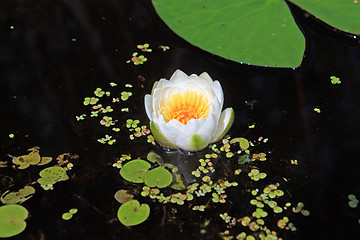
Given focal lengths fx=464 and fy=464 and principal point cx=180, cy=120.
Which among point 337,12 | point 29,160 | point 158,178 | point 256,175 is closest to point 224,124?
point 256,175

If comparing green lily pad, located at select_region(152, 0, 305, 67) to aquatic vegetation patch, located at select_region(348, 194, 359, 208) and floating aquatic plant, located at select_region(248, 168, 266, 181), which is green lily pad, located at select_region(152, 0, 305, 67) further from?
aquatic vegetation patch, located at select_region(348, 194, 359, 208)

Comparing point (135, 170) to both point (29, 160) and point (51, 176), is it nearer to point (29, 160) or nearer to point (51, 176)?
point (51, 176)

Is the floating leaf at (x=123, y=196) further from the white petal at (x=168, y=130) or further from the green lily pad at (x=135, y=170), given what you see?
the white petal at (x=168, y=130)

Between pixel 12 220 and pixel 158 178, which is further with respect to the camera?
pixel 158 178

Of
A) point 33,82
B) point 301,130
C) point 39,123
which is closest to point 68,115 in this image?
point 39,123

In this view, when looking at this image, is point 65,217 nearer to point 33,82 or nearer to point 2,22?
point 33,82

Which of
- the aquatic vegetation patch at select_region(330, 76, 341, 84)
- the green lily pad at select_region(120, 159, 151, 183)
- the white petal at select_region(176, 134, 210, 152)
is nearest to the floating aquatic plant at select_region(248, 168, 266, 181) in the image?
the white petal at select_region(176, 134, 210, 152)

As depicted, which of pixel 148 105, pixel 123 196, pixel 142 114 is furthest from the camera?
pixel 142 114
